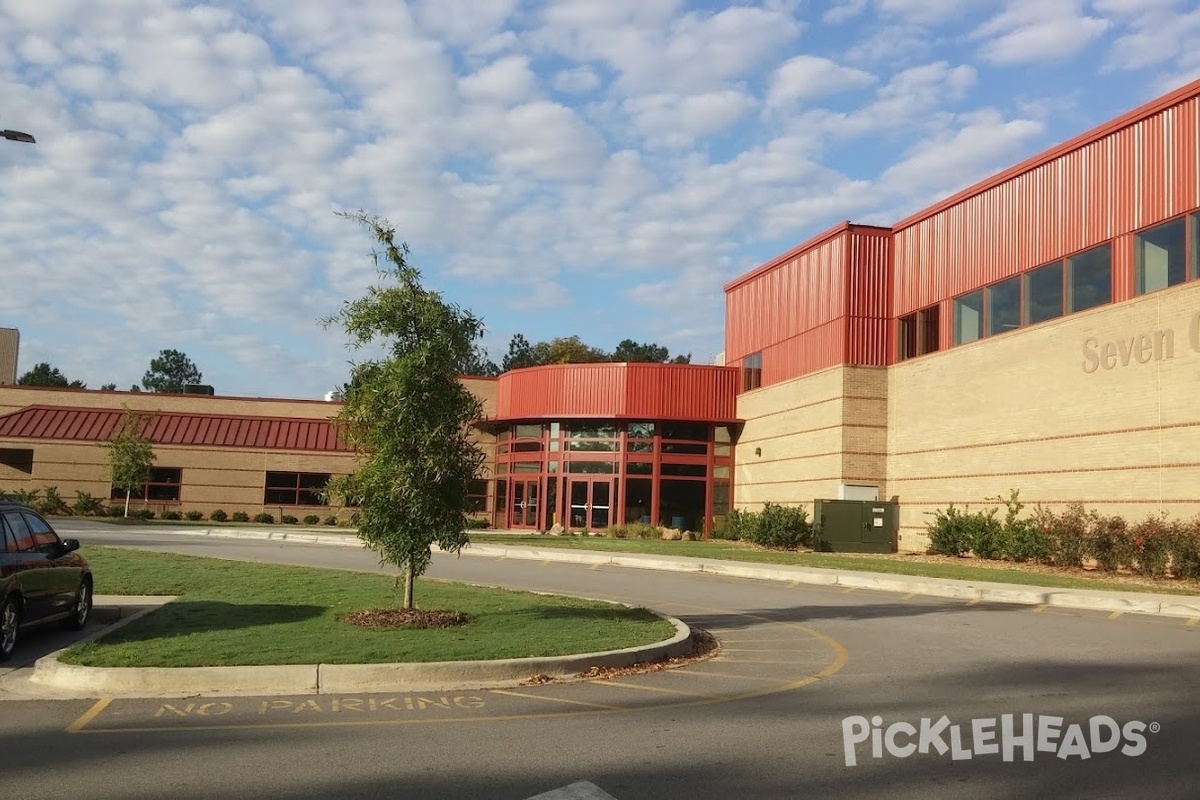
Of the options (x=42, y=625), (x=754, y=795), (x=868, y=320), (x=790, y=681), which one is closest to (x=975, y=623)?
(x=790, y=681)

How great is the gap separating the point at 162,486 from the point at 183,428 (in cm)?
272

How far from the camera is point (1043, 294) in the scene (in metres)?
27.1

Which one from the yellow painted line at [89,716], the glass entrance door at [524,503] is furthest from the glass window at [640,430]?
the yellow painted line at [89,716]

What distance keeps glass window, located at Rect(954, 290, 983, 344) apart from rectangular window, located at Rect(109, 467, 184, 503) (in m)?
33.0

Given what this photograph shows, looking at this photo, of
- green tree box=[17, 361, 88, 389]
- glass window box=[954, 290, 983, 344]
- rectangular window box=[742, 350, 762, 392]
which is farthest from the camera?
green tree box=[17, 361, 88, 389]

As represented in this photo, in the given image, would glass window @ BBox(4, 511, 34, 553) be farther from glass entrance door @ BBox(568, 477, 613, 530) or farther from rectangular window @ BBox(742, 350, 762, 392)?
rectangular window @ BBox(742, 350, 762, 392)

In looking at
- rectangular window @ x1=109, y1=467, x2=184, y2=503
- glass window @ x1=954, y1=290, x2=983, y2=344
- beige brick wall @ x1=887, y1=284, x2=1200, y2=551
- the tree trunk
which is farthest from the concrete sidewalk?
rectangular window @ x1=109, y1=467, x2=184, y2=503

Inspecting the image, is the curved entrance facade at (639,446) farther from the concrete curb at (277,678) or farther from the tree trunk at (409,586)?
the concrete curb at (277,678)

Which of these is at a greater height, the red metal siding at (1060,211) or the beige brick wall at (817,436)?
the red metal siding at (1060,211)

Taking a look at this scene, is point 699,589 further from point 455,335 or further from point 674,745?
point 674,745

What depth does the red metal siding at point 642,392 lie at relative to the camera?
40500mm

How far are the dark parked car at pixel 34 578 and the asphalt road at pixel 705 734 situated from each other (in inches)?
87.2

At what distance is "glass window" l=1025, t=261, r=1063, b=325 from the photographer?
26562 millimetres

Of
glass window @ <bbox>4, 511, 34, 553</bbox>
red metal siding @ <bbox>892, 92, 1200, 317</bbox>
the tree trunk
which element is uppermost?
red metal siding @ <bbox>892, 92, 1200, 317</bbox>
